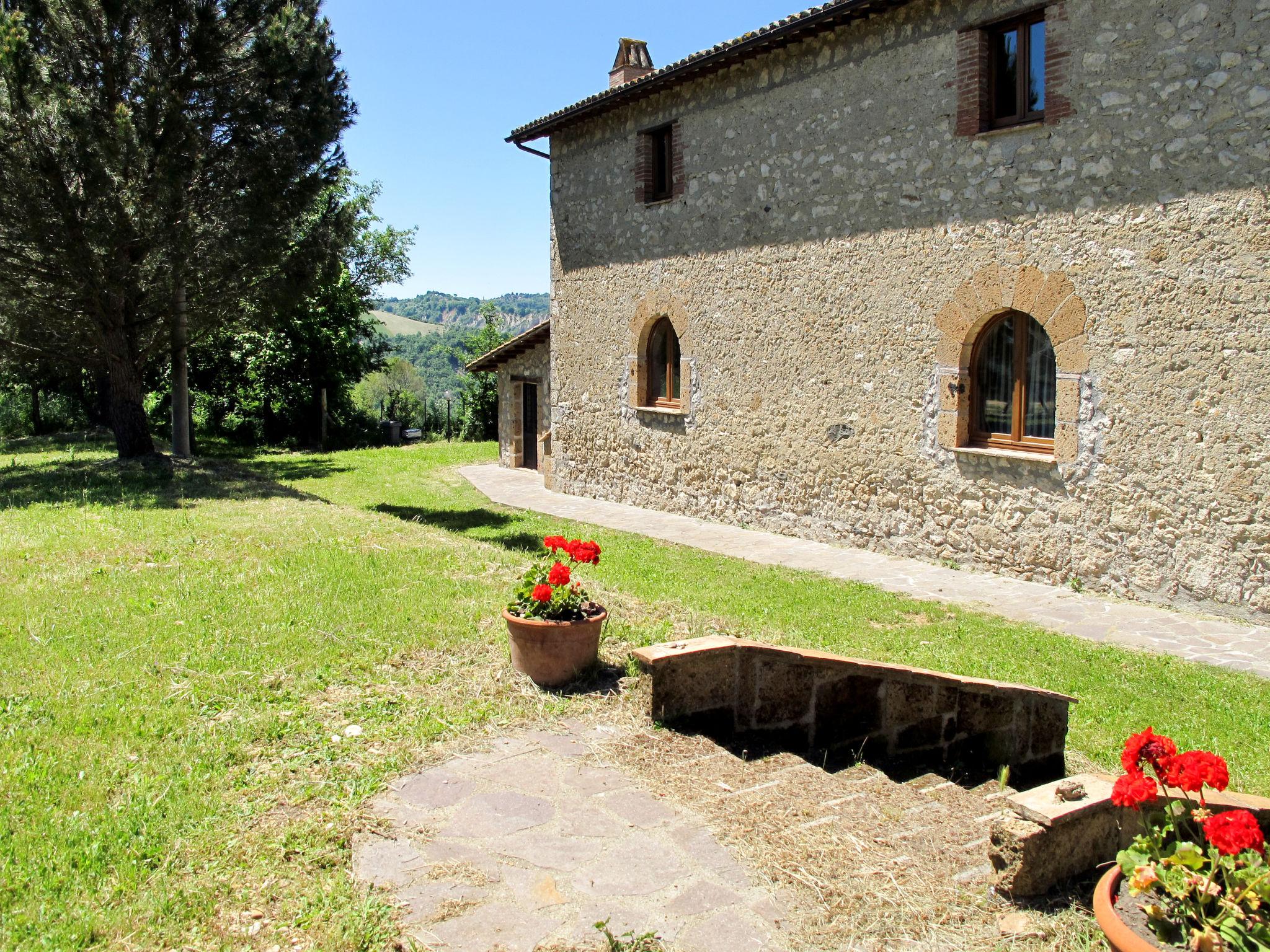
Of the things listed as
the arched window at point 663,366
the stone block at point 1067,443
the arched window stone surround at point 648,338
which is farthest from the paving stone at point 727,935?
the arched window at point 663,366

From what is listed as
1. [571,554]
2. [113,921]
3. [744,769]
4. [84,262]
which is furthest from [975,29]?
[84,262]

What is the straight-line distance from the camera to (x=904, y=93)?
30.1ft

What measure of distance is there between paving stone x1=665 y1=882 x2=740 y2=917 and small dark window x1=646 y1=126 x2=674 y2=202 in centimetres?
1076

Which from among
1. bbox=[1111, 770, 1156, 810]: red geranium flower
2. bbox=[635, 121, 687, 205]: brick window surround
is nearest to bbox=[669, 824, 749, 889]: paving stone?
bbox=[1111, 770, 1156, 810]: red geranium flower

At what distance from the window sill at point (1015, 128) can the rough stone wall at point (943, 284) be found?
0.22 ft

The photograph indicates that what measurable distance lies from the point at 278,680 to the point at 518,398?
13.5m

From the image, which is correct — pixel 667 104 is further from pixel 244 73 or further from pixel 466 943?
pixel 466 943

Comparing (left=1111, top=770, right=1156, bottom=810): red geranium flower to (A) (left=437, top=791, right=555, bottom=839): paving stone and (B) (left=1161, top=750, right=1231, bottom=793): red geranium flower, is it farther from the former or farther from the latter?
(A) (left=437, top=791, right=555, bottom=839): paving stone

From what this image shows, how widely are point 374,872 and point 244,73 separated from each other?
13407 mm

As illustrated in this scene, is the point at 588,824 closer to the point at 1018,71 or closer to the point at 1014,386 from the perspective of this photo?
the point at 1014,386

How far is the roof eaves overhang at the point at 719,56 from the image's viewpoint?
9.21m

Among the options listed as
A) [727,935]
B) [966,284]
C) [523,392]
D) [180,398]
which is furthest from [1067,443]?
[180,398]

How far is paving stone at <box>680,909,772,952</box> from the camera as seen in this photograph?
105 inches

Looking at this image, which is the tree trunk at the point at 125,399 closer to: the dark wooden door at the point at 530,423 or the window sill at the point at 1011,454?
the dark wooden door at the point at 530,423
